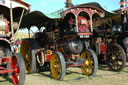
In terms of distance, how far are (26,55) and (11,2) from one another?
2.92m

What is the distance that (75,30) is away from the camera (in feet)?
18.0

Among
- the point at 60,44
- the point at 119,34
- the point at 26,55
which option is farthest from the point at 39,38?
the point at 119,34

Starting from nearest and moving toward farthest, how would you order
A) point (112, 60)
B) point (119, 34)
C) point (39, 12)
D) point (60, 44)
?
point (39, 12), point (60, 44), point (112, 60), point (119, 34)

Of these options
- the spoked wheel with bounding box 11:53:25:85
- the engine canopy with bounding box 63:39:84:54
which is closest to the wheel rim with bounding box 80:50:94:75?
the engine canopy with bounding box 63:39:84:54

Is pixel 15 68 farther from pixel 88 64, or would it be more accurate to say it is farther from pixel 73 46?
pixel 88 64

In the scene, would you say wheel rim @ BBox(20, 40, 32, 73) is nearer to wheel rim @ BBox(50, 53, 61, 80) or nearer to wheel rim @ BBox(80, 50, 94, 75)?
wheel rim @ BBox(50, 53, 61, 80)

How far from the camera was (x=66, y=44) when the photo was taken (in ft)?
18.1

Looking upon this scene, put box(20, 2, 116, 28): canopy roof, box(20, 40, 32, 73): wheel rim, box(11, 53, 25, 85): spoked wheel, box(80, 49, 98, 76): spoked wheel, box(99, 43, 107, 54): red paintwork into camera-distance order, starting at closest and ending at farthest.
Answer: box(11, 53, 25, 85): spoked wheel → box(80, 49, 98, 76): spoked wheel → box(20, 2, 116, 28): canopy roof → box(20, 40, 32, 73): wheel rim → box(99, 43, 107, 54): red paintwork

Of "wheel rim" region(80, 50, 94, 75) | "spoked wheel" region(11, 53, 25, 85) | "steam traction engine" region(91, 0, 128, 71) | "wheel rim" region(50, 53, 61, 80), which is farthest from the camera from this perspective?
"steam traction engine" region(91, 0, 128, 71)

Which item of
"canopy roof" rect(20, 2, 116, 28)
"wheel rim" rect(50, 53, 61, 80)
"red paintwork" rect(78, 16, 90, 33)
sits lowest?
"wheel rim" rect(50, 53, 61, 80)

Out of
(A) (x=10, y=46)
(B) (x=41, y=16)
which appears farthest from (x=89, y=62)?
(A) (x=10, y=46)

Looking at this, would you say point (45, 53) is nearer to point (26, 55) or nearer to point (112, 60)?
point (26, 55)

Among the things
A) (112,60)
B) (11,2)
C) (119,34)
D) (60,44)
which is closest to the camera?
(11,2)

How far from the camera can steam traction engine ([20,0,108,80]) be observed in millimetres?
5258
